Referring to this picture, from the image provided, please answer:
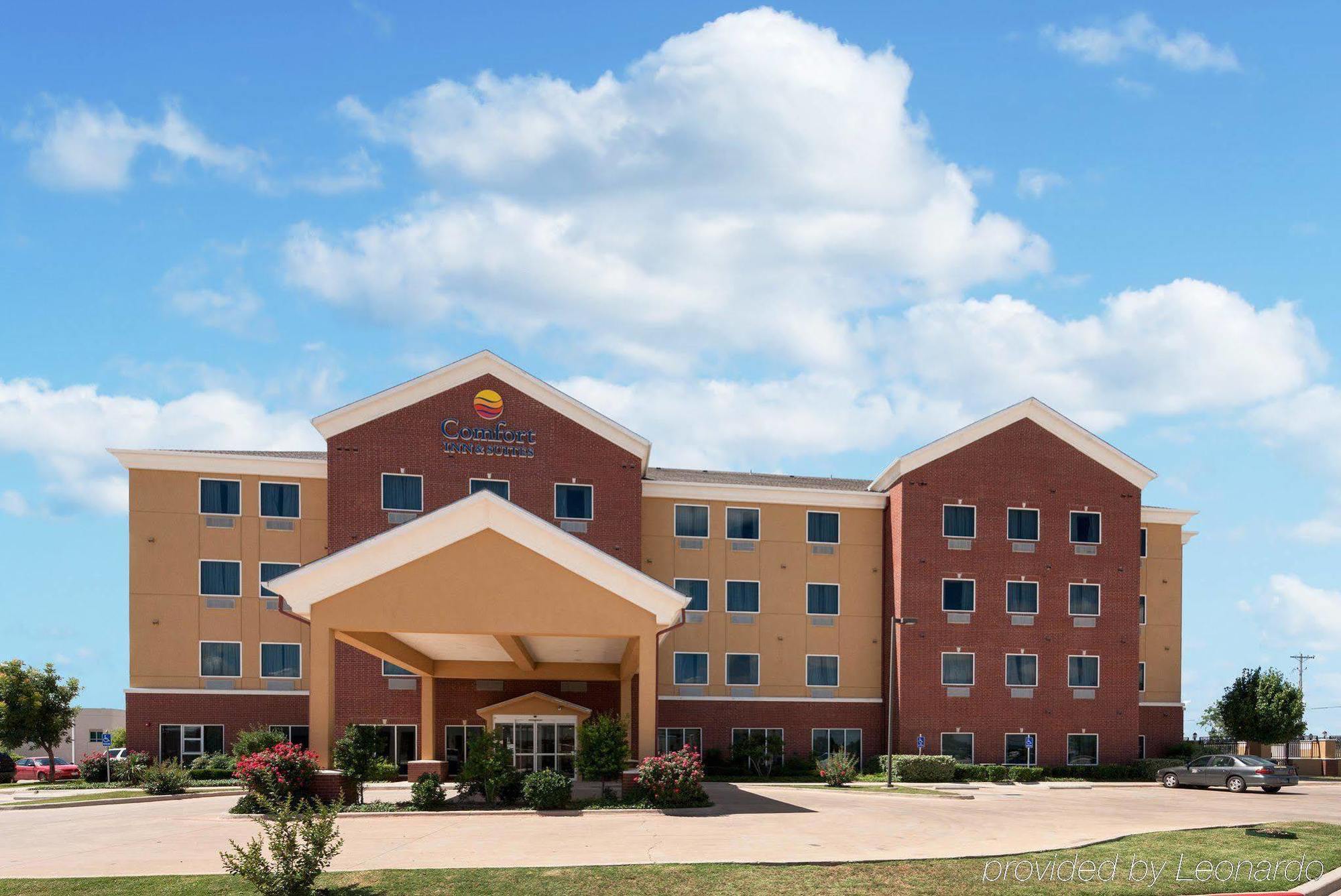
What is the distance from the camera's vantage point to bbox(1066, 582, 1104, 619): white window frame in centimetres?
4838

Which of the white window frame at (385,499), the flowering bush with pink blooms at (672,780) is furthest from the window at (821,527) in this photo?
the flowering bush with pink blooms at (672,780)

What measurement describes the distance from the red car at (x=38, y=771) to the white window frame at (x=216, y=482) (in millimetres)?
13617

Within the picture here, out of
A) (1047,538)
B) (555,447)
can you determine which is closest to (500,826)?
A: (555,447)

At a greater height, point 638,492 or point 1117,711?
point 638,492

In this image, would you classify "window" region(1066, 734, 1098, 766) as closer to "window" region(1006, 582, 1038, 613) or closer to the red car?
"window" region(1006, 582, 1038, 613)

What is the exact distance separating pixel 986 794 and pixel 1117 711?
14581 millimetres

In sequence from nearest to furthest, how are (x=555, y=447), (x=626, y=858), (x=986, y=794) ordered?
(x=626, y=858)
(x=986, y=794)
(x=555, y=447)

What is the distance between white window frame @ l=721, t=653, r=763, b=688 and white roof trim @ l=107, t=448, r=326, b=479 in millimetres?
17483

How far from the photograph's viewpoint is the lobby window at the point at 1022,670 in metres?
47.6

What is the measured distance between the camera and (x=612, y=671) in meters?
39.1

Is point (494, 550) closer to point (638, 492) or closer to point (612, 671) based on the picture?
point (612, 671)

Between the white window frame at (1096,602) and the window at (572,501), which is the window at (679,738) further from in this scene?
the white window frame at (1096,602)

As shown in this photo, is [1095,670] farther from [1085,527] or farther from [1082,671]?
[1085,527]

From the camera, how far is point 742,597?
155ft
